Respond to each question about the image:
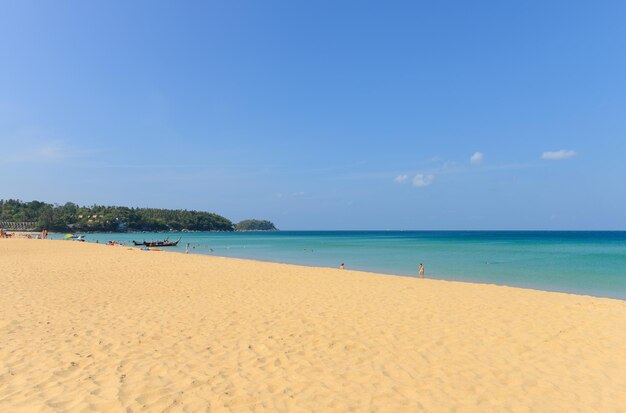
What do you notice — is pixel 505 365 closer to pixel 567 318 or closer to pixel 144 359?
pixel 567 318

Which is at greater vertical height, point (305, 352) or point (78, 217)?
point (78, 217)

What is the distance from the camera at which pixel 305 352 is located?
7016mm

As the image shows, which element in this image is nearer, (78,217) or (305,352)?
(305,352)

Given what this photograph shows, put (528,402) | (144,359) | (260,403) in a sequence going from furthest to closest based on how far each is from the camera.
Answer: (144,359), (528,402), (260,403)

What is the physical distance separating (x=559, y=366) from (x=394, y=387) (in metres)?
3.43

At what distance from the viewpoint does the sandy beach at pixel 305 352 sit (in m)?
5.08

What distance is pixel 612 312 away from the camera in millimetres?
11383

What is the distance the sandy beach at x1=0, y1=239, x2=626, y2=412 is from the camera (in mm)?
5082

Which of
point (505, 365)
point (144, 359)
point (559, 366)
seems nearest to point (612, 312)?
point (559, 366)

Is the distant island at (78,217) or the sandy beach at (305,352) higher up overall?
the distant island at (78,217)

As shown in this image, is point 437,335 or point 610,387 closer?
point 610,387

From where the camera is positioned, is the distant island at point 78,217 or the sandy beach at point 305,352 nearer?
Result: the sandy beach at point 305,352

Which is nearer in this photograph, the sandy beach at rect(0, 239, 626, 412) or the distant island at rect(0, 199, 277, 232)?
the sandy beach at rect(0, 239, 626, 412)

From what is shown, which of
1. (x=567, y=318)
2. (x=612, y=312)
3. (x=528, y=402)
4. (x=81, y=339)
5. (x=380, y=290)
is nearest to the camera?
(x=528, y=402)
